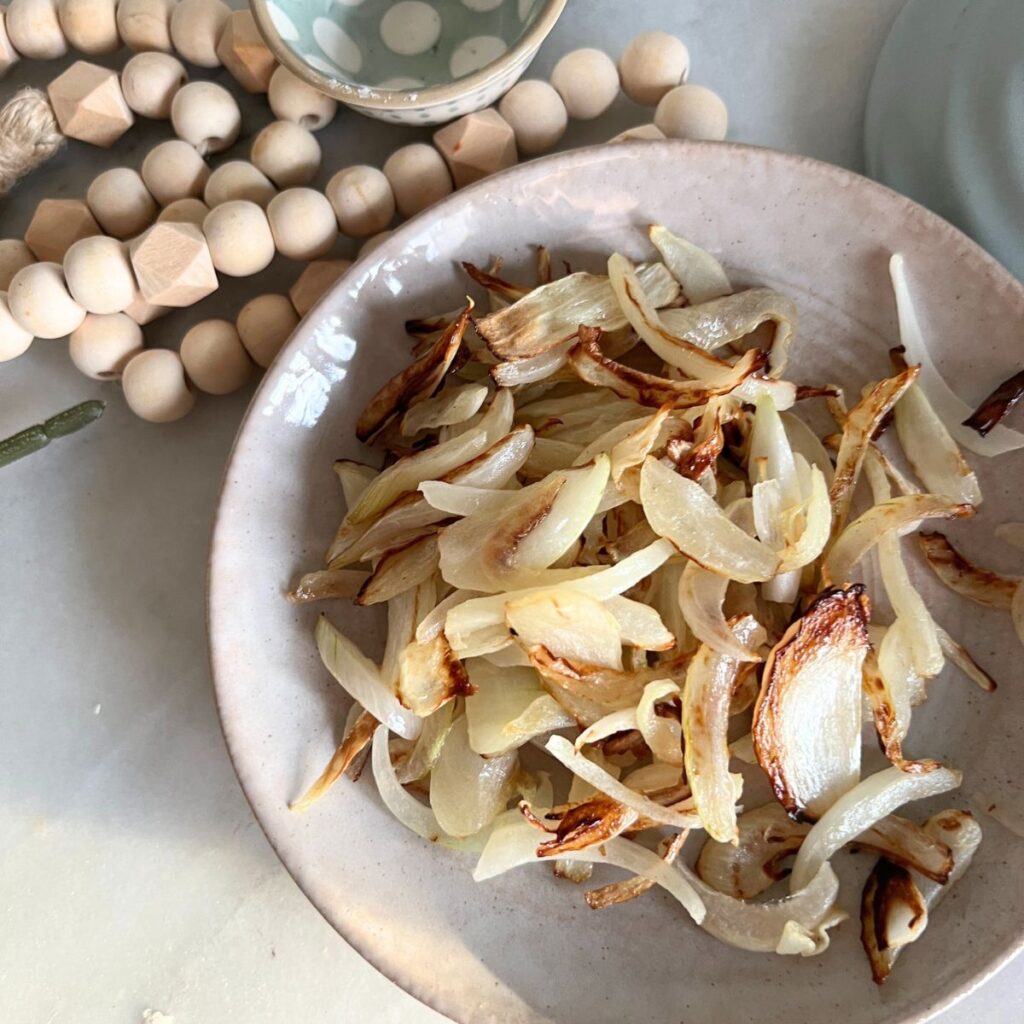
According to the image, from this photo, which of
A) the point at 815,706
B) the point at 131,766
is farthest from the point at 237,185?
the point at 815,706

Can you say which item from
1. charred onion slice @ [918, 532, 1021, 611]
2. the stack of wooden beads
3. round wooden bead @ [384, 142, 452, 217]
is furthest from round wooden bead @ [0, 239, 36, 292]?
charred onion slice @ [918, 532, 1021, 611]

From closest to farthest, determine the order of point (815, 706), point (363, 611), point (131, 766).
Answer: point (815, 706) → point (363, 611) → point (131, 766)

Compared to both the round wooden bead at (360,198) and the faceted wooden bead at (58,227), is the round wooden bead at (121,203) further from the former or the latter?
the round wooden bead at (360,198)

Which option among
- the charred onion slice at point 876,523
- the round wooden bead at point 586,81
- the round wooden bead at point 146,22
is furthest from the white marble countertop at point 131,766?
the charred onion slice at point 876,523

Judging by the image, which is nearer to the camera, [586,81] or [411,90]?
[411,90]

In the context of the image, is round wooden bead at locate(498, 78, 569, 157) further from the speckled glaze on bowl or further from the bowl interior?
the speckled glaze on bowl

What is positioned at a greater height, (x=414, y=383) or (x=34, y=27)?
(x=34, y=27)

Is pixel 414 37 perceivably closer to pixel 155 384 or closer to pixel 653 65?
pixel 653 65
